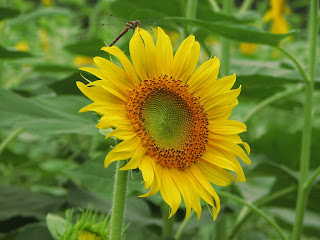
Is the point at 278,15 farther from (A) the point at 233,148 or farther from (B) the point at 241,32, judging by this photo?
(A) the point at 233,148

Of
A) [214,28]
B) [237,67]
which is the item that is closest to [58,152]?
[237,67]

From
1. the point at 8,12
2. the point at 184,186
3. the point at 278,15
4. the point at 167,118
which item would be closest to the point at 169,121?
the point at 167,118

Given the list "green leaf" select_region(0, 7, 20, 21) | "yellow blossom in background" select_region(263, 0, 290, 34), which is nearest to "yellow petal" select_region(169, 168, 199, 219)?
"green leaf" select_region(0, 7, 20, 21)

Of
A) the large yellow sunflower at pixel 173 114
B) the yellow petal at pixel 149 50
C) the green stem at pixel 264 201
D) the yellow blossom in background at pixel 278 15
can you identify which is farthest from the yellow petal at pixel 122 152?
the yellow blossom in background at pixel 278 15

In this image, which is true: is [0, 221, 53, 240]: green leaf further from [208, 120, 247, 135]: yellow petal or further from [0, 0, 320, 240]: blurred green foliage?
[208, 120, 247, 135]: yellow petal

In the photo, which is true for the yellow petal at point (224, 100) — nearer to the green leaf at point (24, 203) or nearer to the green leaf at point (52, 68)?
the green leaf at point (24, 203)

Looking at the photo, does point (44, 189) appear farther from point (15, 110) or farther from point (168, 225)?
point (15, 110)
